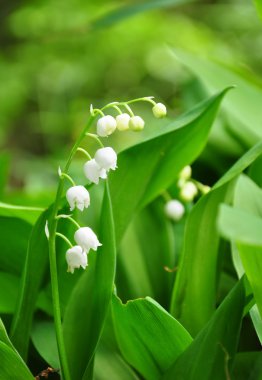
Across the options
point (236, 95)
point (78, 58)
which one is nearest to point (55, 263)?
point (236, 95)

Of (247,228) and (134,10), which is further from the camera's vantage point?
(134,10)

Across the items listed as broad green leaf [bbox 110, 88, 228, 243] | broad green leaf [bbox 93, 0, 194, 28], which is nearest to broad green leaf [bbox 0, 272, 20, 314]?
broad green leaf [bbox 110, 88, 228, 243]

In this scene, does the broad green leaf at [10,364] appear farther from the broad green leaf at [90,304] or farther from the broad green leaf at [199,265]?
the broad green leaf at [199,265]

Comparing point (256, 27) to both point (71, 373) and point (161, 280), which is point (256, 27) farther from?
point (71, 373)

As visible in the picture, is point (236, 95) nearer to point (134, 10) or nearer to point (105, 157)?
point (134, 10)

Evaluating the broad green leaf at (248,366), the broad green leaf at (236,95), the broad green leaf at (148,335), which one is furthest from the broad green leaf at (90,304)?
the broad green leaf at (236,95)

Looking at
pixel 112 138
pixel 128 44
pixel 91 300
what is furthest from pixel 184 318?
pixel 128 44

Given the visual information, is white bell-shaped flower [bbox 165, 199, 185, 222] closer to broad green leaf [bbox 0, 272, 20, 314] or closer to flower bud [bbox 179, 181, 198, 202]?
flower bud [bbox 179, 181, 198, 202]
